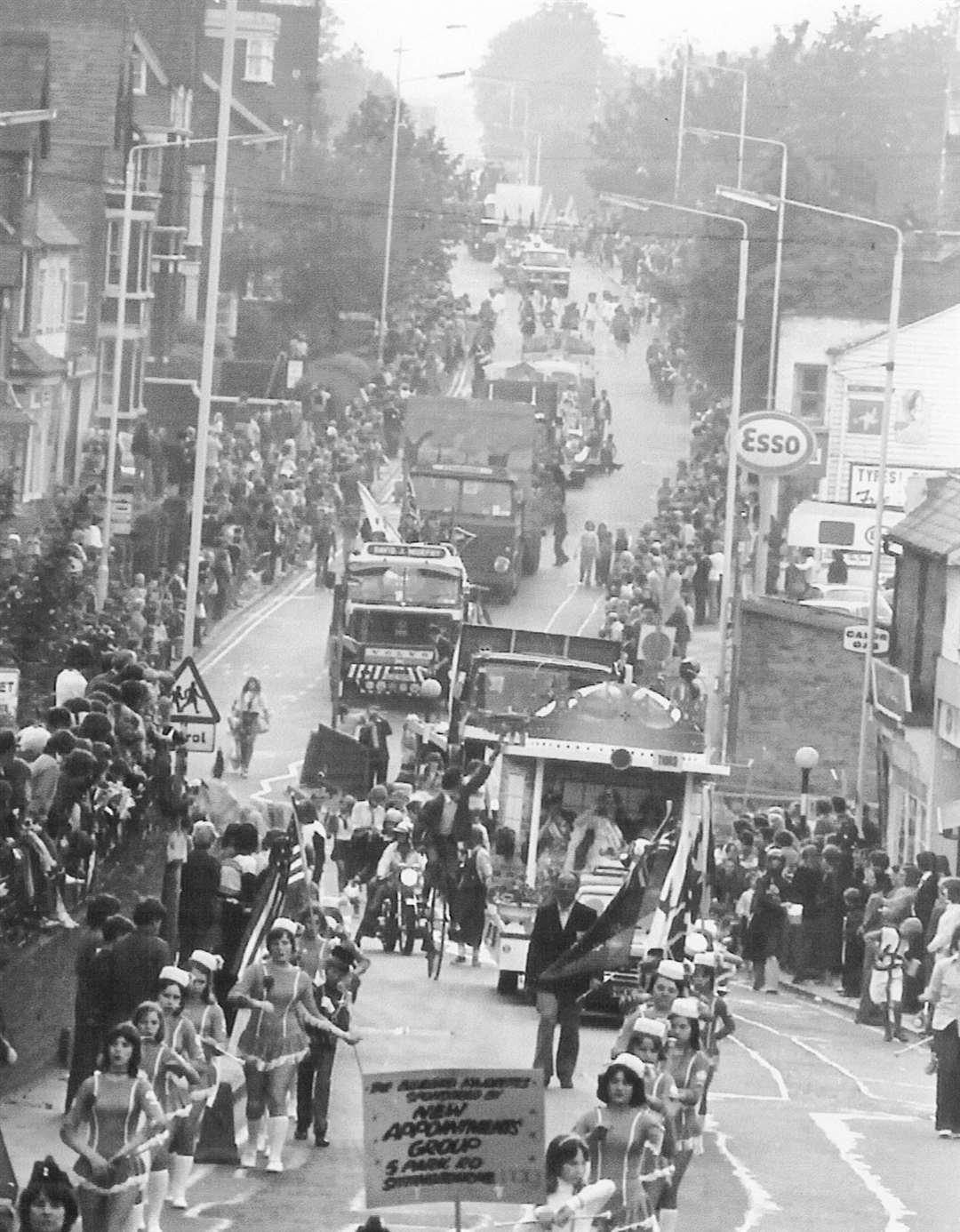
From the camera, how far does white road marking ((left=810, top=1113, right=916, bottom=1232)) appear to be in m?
20.2

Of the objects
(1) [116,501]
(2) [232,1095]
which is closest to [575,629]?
(1) [116,501]

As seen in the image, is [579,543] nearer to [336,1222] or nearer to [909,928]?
[909,928]

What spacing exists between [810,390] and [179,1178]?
6564 cm

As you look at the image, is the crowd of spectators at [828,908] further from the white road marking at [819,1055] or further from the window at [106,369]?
the window at [106,369]

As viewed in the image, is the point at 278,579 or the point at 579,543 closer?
the point at 278,579

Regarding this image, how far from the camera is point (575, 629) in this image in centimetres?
6356

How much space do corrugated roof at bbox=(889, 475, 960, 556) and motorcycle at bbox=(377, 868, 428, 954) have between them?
1541 centimetres

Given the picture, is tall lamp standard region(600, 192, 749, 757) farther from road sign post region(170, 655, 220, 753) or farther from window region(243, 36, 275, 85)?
window region(243, 36, 275, 85)

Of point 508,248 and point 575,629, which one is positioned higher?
point 508,248

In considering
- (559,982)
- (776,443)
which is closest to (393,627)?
(776,443)

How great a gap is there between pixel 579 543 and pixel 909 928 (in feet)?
146

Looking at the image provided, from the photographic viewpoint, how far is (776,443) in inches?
2362

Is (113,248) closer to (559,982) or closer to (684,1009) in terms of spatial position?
(559,982)

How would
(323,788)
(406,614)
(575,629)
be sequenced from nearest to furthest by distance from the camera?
(323,788) < (406,614) < (575,629)
